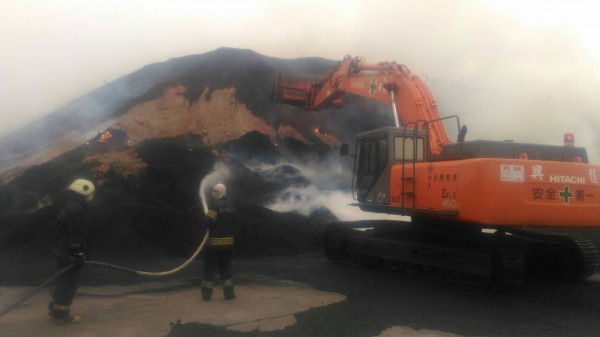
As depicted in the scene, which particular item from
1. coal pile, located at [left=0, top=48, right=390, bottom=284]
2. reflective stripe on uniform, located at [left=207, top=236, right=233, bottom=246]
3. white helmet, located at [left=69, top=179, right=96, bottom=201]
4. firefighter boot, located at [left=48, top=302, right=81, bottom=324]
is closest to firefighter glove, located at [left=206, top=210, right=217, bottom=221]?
reflective stripe on uniform, located at [left=207, top=236, right=233, bottom=246]

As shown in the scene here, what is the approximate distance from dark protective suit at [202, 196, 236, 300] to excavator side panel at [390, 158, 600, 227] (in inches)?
117

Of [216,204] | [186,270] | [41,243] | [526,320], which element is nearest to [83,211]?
[216,204]

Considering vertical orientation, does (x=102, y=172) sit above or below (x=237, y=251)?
above

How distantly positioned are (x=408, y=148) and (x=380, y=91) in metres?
2.20

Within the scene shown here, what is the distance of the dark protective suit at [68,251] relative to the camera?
212 inches

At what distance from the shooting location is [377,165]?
26.9ft

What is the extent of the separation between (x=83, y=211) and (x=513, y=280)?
580 cm

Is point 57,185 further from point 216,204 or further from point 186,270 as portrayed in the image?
point 216,204

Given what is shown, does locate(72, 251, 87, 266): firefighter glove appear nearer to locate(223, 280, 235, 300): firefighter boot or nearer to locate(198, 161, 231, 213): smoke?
locate(223, 280, 235, 300): firefighter boot

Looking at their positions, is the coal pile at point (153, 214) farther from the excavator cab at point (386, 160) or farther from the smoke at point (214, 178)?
the excavator cab at point (386, 160)

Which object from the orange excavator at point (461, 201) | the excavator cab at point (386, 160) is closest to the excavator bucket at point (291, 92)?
the orange excavator at point (461, 201)

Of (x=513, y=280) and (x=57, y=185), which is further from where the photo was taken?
(x=57, y=185)

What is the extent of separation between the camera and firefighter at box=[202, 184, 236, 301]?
657 centimetres

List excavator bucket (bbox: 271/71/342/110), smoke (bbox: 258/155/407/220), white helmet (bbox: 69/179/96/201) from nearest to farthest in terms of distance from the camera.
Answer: white helmet (bbox: 69/179/96/201), smoke (bbox: 258/155/407/220), excavator bucket (bbox: 271/71/342/110)
